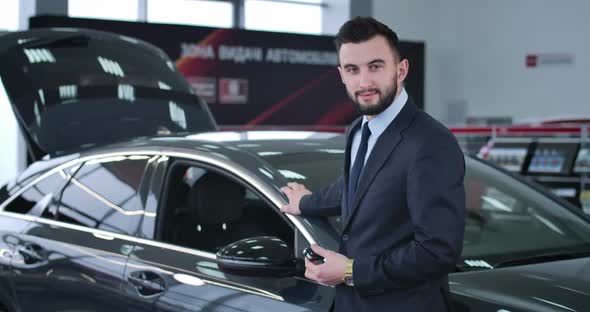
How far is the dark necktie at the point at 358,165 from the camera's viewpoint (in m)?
1.92

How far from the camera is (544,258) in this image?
2.30 meters

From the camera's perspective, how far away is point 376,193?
71.4 inches

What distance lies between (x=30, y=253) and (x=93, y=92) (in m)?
1.17

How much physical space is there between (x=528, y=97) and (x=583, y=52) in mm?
1257

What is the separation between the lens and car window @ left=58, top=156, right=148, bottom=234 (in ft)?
8.85

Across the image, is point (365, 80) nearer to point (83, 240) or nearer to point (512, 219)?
point (512, 219)

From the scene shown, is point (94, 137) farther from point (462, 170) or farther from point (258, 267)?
point (462, 170)

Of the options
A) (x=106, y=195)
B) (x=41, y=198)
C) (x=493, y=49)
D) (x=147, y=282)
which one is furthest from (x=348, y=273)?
(x=493, y=49)

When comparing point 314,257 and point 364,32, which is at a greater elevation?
point 364,32

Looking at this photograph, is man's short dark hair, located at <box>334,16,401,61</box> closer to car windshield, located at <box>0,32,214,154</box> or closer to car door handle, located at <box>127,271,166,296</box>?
car door handle, located at <box>127,271,166,296</box>

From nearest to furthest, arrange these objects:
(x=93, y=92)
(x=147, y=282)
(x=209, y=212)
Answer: (x=147, y=282) → (x=209, y=212) → (x=93, y=92)

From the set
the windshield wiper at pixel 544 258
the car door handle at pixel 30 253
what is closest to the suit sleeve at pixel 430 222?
the windshield wiper at pixel 544 258

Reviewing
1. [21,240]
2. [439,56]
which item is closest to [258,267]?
[21,240]

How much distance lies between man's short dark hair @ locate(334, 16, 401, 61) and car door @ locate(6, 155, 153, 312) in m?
1.07
